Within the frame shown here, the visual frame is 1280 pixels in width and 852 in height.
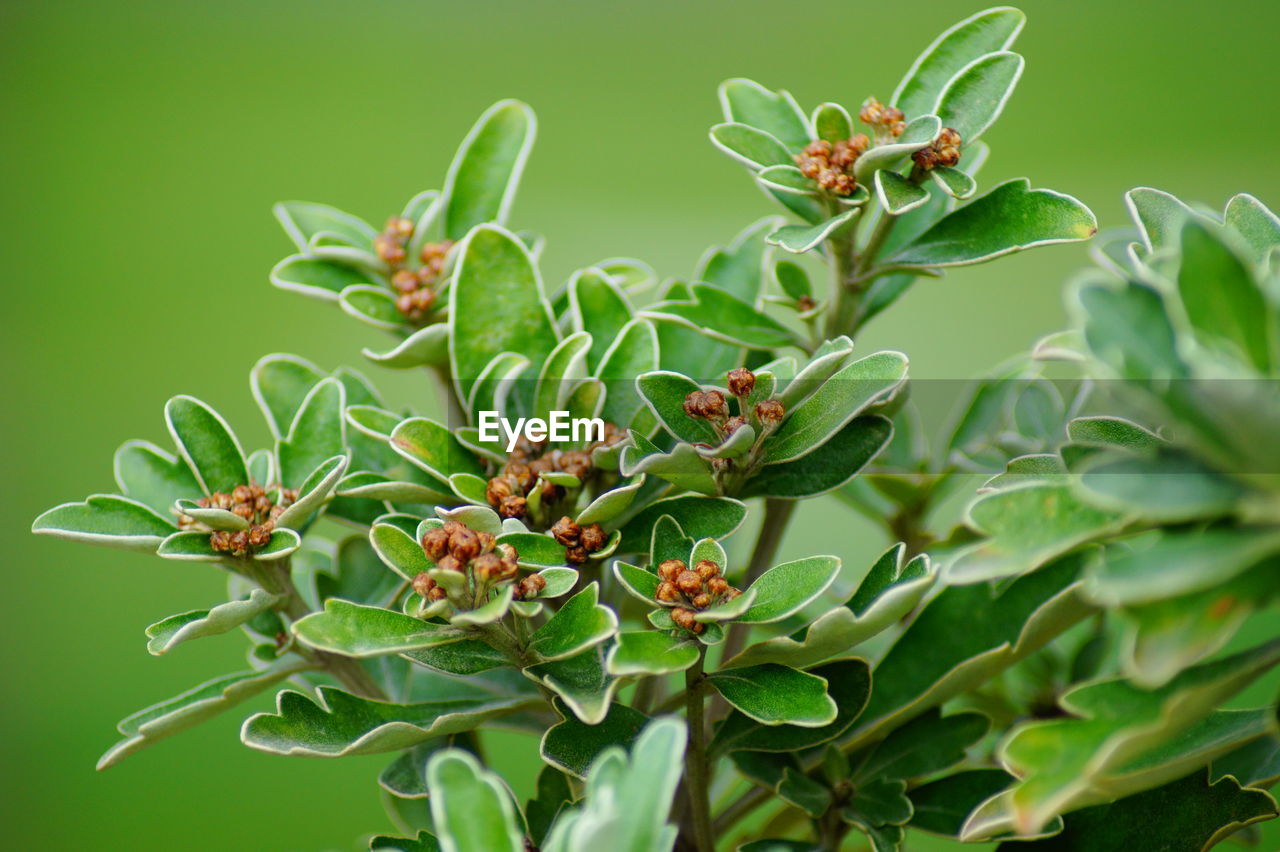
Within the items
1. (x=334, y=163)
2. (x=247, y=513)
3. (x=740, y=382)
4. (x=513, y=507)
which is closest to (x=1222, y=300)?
(x=740, y=382)

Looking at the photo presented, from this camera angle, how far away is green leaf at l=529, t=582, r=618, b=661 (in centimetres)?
43

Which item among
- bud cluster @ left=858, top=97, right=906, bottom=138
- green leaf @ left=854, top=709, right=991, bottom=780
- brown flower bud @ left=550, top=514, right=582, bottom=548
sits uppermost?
bud cluster @ left=858, top=97, right=906, bottom=138

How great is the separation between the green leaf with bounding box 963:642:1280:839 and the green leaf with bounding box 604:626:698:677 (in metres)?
0.12

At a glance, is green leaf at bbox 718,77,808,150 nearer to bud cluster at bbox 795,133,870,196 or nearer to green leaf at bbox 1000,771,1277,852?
bud cluster at bbox 795,133,870,196

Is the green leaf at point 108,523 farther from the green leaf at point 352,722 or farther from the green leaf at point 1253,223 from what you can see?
the green leaf at point 1253,223

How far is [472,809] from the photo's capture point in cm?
39

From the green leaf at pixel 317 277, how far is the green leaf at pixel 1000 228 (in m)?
0.29

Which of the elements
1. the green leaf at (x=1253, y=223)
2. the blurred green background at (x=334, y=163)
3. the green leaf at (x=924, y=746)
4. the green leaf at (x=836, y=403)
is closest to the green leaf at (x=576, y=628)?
the green leaf at (x=836, y=403)

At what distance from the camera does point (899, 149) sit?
0.48 m

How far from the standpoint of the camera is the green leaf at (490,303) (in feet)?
1.82

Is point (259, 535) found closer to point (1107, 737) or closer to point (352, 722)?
point (352, 722)

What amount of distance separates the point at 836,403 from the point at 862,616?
0.10m

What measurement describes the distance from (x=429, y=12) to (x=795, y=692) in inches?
64.1

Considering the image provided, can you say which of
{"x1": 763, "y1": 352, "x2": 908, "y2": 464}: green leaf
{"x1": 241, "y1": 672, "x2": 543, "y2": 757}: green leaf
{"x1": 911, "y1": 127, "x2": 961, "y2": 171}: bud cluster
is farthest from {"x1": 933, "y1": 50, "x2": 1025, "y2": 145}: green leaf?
{"x1": 241, "y1": 672, "x2": 543, "y2": 757}: green leaf
